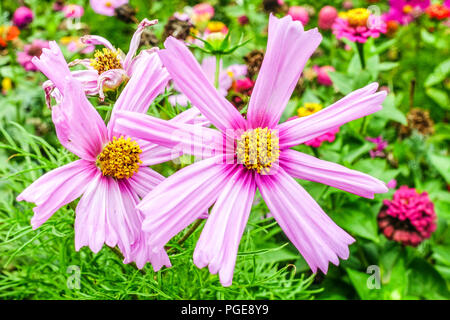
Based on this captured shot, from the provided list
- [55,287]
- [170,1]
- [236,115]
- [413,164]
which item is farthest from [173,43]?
[170,1]

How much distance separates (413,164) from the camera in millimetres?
1034

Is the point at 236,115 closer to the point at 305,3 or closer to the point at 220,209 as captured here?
the point at 220,209

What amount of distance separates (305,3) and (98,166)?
1.25 m

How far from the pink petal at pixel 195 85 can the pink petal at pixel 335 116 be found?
46 millimetres

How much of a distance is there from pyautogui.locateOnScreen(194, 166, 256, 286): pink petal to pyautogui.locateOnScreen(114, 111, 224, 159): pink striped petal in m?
0.04

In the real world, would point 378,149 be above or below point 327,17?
below

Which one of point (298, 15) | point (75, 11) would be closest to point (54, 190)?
point (75, 11)

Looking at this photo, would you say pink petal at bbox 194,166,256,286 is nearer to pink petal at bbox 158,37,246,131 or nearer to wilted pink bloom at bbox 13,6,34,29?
pink petal at bbox 158,37,246,131

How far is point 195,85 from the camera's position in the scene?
1.11 feet

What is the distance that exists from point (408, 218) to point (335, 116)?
53 centimetres

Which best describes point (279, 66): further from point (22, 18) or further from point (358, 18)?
point (22, 18)

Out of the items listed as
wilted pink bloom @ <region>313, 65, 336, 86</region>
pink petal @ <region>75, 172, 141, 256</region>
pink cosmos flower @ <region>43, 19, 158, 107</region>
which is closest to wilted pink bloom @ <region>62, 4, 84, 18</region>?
pink cosmos flower @ <region>43, 19, 158, 107</region>

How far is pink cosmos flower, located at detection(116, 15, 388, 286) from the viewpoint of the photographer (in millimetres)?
323

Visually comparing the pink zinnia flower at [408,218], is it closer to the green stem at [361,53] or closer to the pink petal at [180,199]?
the green stem at [361,53]
